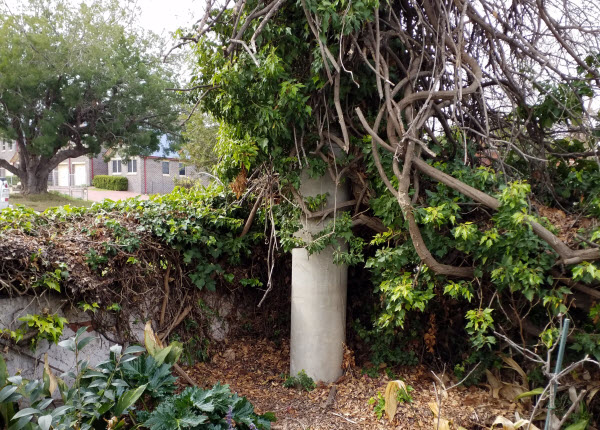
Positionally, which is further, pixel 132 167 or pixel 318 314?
pixel 132 167

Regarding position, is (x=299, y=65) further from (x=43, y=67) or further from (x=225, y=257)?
(x=43, y=67)

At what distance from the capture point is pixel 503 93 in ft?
15.6

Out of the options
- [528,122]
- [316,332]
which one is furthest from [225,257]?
[528,122]

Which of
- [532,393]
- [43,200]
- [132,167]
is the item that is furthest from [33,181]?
[532,393]

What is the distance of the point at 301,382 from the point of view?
474 cm

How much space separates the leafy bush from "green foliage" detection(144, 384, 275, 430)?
2771 cm

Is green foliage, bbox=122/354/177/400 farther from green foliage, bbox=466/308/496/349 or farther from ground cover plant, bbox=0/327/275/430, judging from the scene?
green foliage, bbox=466/308/496/349

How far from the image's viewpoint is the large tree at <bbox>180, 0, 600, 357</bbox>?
374 cm

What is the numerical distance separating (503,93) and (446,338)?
261 centimetres

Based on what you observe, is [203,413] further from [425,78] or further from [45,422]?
[425,78]

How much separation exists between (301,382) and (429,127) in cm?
284

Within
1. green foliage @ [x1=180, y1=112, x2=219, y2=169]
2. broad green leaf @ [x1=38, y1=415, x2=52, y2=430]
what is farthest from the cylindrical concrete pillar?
green foliage @ [x1=180, y1=112, x2=219, y2=169]

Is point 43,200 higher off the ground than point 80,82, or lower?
lower

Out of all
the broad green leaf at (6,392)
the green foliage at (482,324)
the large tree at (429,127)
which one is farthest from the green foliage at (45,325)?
the green foliage at (482,324)
